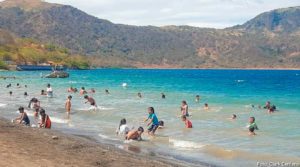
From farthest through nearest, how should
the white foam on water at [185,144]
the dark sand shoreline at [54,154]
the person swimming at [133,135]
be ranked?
the person swimming at [133,135] → the white foam on water at [185,144] → the dark sand shoreline at [54,154]

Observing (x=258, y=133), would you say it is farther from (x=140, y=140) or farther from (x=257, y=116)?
(x=257, y=116)

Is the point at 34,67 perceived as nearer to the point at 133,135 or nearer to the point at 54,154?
the point at 133,135

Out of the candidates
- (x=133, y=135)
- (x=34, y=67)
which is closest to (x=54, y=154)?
(x=133, y=135)

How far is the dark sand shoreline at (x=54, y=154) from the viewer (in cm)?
1216

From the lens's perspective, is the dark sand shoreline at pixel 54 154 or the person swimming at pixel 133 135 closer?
the dark sand shoreline at pixel 54 154

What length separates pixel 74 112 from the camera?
33562 mm

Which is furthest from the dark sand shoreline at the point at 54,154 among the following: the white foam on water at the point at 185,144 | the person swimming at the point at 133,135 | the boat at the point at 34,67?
the boat at the point at 34,67

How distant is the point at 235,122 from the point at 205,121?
184 cm

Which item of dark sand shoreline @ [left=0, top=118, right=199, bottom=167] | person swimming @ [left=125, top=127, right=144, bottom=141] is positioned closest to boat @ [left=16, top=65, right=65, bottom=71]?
person swimming @ [left=125, top=127, right=144, bottom=141]

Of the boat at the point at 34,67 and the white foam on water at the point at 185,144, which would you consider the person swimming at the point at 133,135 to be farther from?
the boat at the point at 34,67

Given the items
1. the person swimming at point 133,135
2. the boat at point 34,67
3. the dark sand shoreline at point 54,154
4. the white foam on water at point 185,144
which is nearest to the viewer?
the dark sand shoreline at point 54,154

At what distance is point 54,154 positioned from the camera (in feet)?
44.5

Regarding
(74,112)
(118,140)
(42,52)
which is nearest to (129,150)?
(118,140)

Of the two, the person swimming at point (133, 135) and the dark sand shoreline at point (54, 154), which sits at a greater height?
the dark sand shoreline at point (54, 154)
